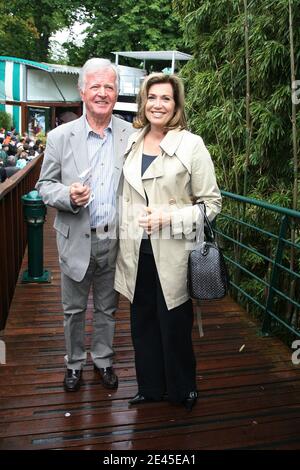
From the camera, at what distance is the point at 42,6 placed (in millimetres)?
21328

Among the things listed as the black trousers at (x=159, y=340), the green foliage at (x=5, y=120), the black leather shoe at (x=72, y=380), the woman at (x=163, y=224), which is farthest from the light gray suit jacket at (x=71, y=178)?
the green foliage at (x=5, y=120)

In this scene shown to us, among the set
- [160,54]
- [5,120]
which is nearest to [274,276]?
[5,120]

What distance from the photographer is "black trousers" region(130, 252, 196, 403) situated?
2.13m

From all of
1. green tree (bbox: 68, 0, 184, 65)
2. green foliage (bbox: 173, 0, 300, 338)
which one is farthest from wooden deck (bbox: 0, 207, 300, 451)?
green tree (bbox: 68, 0, 184, 65)

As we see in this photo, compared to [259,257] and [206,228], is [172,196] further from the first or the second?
[259,257]

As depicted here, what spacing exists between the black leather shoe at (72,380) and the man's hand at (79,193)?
3.30 feet

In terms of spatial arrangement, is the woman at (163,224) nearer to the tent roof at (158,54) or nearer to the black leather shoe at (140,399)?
the black leather shoe at (140,399)

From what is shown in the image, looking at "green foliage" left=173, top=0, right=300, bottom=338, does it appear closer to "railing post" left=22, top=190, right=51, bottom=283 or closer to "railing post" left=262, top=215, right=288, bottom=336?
"railing post" left=262, top=215, right=288, bottom=336

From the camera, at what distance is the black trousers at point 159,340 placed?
2135 millimetres

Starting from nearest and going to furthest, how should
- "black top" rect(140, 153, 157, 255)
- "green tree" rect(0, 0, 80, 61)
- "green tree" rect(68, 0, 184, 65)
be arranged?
"black top" rect(140, 153, 157, 255) < "green tree" rect(68, 0, 184, 65) < "green tree" rect(0, 0, 80, 61)

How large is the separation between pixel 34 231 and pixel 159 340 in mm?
2427

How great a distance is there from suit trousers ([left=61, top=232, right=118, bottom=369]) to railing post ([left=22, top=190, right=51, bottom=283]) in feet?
6.38

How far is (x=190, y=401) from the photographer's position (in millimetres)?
2297

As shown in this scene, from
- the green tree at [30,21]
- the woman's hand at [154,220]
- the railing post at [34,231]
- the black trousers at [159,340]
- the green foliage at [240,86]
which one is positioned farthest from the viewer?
the green tree at [30,21]
